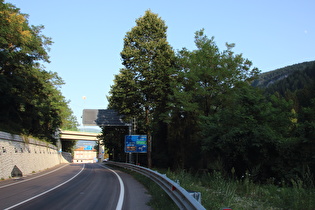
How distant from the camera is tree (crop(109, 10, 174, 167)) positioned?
28609 millimetres

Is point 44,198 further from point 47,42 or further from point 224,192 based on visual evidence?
point 47,42

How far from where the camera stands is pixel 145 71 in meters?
28.3

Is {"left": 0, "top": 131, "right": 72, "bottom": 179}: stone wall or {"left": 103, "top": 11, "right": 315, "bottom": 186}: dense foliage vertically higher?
{"left": 103, "top": 11, "right": 315, "bottom": 186}: dense foliage

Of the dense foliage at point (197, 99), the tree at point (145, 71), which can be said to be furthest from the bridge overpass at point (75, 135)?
the dense foliage at point (197, 99)

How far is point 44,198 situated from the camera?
10.2 meters

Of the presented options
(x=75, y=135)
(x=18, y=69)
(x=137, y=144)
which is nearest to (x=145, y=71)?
(x=137, y=144)

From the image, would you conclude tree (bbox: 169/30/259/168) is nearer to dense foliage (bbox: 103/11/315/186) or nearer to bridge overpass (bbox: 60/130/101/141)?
dense foliage (bbox: 103/11/315/186)

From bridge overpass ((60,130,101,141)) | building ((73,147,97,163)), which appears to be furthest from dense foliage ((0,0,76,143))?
building ((73,147,97,163))

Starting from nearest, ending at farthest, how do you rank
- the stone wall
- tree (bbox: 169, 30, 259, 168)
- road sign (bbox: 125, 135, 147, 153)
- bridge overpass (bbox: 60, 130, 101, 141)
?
the stone wall
tree (bbox: 169, 30, 259, 168)
road sign (bbox: 125, 135, 147, 153)
bridge overpass (bbox: 60, 130, 101, 141)

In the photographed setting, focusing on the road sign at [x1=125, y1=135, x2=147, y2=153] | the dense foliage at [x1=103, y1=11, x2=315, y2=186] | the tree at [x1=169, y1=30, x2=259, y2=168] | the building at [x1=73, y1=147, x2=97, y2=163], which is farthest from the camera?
the building at [x1=73, y1=147, x2=97, y2=163]

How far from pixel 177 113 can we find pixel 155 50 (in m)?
7.21

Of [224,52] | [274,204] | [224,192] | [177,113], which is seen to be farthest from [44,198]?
[224,52]

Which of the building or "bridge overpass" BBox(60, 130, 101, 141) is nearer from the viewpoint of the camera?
"bridge overpass" BBox(60, 130, 101, 141)

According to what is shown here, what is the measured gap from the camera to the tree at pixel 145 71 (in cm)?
2861
